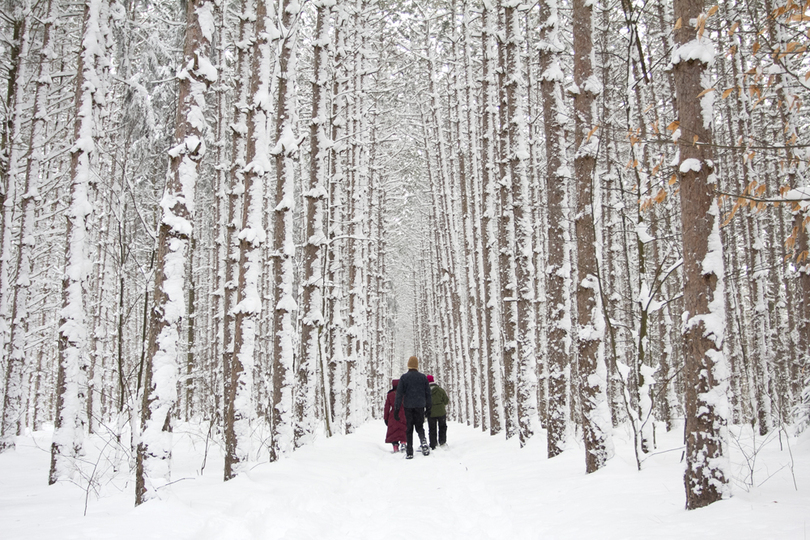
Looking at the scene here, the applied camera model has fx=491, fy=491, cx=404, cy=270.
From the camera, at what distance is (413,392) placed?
9.61 meters

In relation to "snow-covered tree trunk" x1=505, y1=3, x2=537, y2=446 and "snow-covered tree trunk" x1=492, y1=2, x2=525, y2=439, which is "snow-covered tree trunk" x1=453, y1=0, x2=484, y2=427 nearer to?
"snow-covered tree trunk" x1=492, y1=2, x2=525, y2=439

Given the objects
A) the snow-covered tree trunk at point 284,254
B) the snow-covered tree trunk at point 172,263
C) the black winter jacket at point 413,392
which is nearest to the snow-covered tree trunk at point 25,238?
the snow-covered tree trunk at point 284,254

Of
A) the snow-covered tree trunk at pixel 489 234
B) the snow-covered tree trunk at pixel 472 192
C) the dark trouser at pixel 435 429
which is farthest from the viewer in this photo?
the snow-covered tree trunk at pixel 472 192

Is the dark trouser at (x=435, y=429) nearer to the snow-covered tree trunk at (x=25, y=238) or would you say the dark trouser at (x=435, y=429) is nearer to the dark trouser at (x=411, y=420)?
the dark trouser at (x=411, y=420)

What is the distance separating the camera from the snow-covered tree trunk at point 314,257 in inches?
349

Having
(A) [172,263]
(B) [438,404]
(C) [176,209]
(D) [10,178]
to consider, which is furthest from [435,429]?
(D) [10,178]

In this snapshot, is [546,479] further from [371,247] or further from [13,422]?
[371,247]

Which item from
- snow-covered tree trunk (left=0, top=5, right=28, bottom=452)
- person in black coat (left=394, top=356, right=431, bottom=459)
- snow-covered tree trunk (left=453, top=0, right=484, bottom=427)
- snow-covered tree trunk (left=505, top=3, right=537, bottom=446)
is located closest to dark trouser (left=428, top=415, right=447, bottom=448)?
person in black coat (left=394, top=356, right=431, bottom=459)

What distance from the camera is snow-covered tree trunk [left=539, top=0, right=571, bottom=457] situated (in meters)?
7.14

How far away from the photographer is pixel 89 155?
7.57 m

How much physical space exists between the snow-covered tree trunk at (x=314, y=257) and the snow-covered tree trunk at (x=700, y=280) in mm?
6515

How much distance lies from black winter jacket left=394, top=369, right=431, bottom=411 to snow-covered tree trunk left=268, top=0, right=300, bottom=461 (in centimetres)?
254

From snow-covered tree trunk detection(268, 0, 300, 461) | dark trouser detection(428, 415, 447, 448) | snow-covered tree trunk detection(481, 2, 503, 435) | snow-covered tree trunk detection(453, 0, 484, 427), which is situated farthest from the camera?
snow-covered tree trunk detection(453, 0, 484, 427)

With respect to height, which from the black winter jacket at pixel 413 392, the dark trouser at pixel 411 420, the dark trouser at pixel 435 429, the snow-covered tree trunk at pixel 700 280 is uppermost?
the snow-covered tree trunk at pixel 700 280
